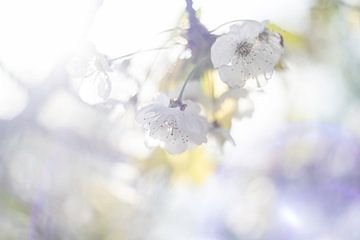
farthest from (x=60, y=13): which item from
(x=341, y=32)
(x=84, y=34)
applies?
(x=341, y=32)

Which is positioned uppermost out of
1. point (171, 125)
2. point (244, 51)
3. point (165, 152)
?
point (244, 51)

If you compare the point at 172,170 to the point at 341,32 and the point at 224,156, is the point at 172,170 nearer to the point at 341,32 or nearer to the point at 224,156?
the point at 224,156

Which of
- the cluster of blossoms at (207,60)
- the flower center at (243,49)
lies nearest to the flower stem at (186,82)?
the cluster of blossoms at (207,60)

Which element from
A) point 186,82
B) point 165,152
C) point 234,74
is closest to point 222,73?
point 234,74

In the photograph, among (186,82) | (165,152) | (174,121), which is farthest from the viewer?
(165,152)

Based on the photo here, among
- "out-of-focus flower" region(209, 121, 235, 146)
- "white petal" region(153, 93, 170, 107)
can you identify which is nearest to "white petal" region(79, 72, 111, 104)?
"white petal" region(153, 93, 170, 107)

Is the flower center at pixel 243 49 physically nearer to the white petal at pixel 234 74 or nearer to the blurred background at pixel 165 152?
the white petal at pixel 234 74

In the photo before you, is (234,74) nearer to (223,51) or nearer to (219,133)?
(223,51)
